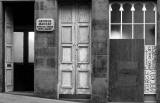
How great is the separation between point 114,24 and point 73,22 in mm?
1729

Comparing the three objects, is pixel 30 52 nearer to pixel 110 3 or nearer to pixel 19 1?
pixel 19 1

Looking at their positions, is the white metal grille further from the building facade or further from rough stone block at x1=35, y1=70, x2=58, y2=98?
rough stone block at x1=35, y1=70, x2=58, y2=98

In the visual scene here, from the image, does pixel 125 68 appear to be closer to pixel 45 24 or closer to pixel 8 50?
pixel 45 24

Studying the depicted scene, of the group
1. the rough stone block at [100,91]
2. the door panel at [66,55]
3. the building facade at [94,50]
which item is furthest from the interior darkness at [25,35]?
the rough stone block at [100,91]

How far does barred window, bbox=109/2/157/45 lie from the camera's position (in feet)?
54.7

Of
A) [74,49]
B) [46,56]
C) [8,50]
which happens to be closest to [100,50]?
[74,49]

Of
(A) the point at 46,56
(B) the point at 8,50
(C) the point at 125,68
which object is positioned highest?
(B) the point at 8,50

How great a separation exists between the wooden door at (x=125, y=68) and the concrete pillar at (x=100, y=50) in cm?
32

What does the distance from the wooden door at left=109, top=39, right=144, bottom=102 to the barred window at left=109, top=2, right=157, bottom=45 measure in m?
0.32

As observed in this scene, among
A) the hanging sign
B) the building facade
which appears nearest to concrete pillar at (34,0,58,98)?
the building facade

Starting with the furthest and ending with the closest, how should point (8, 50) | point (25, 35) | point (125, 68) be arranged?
point (25, 35)
point (8, 50)
point (125, 68)

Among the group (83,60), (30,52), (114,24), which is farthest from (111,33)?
(30,52)

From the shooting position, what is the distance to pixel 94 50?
16469 mm

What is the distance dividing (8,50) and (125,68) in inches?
203
